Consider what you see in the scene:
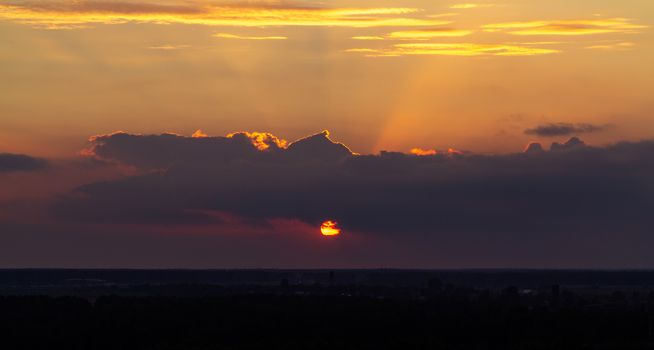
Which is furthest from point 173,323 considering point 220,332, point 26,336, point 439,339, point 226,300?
point 226,300

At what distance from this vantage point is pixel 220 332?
137m

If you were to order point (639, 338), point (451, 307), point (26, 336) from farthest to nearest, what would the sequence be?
point (451, 307) < point (639, 338) < point (26, 336)

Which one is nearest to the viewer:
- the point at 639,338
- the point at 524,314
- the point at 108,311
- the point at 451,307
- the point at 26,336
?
the point at 26,336

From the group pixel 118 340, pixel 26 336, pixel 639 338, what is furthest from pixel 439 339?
pixel 26 336

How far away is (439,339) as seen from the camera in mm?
133500

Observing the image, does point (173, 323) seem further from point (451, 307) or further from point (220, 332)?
point (451, 307)

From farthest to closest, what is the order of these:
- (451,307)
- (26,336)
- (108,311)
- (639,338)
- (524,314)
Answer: (451,307), (524,314), (108,311), (639,338), (26,336)

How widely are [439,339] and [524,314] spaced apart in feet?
114

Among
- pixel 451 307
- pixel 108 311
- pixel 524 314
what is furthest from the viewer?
pixel 451 307

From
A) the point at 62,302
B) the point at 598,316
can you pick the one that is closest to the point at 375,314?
the point at 598,316

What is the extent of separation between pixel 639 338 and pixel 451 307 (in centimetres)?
4818

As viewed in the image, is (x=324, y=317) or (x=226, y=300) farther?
(x=226, y=300)

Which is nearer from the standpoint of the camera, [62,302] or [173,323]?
[173,323]

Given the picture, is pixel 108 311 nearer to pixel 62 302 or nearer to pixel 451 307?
pixel 62 302
